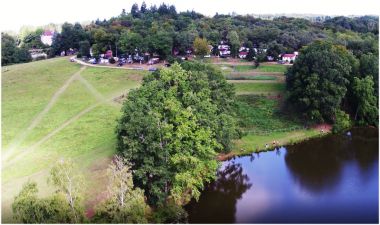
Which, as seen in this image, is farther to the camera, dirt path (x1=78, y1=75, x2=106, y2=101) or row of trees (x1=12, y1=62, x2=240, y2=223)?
dirt path (x1=78, y1=75, x2=106, y2=101)

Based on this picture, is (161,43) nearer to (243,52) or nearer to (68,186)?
(243,52)

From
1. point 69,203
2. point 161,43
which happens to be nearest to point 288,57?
point 161,43

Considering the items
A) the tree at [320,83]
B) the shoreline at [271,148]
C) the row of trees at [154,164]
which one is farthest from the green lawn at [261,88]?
the row of trees at [154,164]

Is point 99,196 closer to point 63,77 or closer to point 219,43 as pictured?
point 63,77

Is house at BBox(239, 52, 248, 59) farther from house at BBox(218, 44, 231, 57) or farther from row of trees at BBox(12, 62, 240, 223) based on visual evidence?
row of trees at BBox(12, 62, 240, 223)

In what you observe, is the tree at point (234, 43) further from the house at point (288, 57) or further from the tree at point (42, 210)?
the tree at point (42, 210)

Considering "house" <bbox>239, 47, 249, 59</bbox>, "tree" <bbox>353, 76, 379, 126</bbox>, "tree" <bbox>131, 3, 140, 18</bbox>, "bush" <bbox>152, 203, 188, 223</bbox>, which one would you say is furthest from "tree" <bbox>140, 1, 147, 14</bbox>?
"bush" <bbox>152, 203, 188, 223</bbox>
